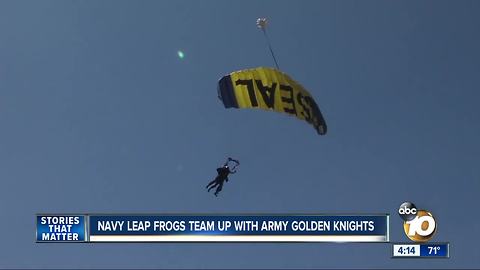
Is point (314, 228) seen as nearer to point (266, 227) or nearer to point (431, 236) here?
point (266, 227)

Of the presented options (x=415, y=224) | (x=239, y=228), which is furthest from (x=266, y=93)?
(x=415, y=224)

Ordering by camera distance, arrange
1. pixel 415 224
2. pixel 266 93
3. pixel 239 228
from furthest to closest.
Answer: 1. pixel 415 224
2. pixel 266 93
3. pixel 239 228

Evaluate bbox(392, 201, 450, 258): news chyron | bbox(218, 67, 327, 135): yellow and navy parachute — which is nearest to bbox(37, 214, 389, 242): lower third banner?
bbox(392, 201, 450, 258): news chyron

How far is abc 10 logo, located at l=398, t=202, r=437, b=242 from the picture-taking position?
55.6 meters

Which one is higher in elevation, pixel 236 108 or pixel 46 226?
pixel 236 108

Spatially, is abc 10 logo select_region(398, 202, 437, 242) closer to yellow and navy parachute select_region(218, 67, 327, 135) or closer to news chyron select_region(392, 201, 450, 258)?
news chyron select_region(392, 201, 450, 258)

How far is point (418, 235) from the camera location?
5562 centimetres

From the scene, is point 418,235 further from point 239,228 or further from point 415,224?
point 239,228

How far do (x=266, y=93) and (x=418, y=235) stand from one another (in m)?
12.3

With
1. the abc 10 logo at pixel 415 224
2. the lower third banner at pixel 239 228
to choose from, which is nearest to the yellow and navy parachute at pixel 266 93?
the lower third banner at pixel 239 228

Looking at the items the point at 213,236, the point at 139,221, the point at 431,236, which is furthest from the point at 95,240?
the point at 431,236

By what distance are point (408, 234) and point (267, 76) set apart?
12.5 metres

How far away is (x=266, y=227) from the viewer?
53688mm

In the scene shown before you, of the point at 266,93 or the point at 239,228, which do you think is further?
the point at 266,93
